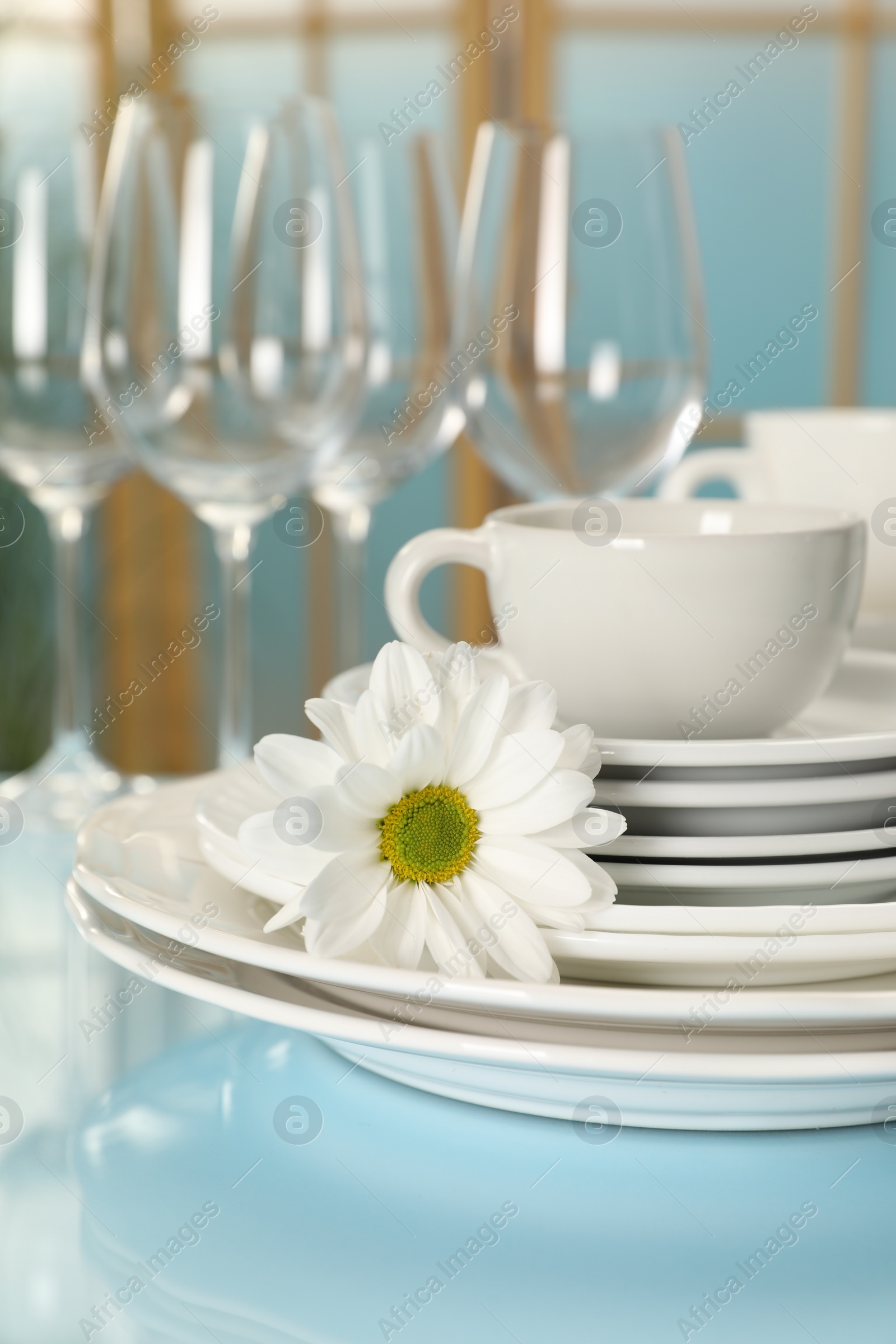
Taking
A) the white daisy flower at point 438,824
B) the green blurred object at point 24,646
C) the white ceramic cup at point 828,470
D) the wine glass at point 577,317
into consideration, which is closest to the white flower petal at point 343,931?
the white daisy flower at point 438,824

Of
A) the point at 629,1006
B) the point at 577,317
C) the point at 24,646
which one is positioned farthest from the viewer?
the point at 24,646

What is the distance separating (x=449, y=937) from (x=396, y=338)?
490mm

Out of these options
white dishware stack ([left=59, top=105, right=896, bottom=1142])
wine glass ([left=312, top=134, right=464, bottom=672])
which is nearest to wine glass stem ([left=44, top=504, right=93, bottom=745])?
wine glass ([left=312, top=134, right=464, bottom=672])

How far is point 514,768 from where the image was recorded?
1.06 ft

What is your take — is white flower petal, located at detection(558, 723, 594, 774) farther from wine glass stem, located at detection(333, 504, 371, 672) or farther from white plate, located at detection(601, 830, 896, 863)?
wine glass stem, located at detection(333, 504, 371, 672)

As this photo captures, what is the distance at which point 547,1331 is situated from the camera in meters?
0.25

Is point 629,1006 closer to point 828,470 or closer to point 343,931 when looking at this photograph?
point 343,931

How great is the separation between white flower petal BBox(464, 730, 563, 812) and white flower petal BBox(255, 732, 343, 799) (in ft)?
0.10

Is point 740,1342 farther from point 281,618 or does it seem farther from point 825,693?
point 281,618

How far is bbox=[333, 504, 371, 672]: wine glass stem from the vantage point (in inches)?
28.7

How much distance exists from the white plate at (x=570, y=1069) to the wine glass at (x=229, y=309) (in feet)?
1.05

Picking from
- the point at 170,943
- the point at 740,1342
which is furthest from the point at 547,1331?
the point at 170,943

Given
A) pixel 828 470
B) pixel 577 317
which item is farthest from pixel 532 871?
pixel 577 317

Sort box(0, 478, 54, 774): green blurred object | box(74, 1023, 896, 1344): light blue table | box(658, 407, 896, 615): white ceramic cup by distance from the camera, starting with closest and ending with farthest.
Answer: box(74, 1023, 896, 1344): light blue table → box(658, 407, 896, 615): white ceramic cup → box(0, 478, 54, 774): green blurred object
